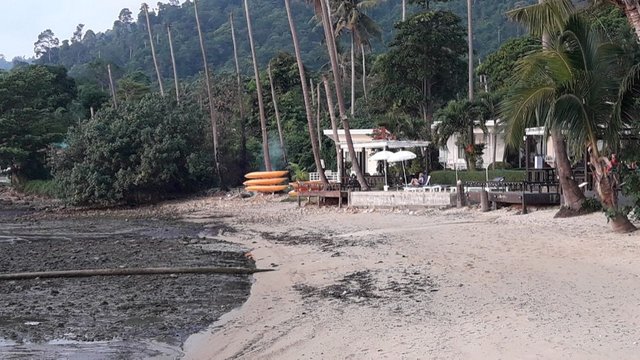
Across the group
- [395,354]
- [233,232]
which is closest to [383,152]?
[233,232]

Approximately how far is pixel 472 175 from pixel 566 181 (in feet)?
45.4

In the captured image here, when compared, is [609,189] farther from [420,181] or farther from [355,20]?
[355,20]

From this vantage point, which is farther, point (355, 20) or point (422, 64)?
point (355, 20)

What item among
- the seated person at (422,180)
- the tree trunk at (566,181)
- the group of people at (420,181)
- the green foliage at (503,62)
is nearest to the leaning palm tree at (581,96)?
the tree trunk at (566,181)

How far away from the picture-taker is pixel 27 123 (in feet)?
175

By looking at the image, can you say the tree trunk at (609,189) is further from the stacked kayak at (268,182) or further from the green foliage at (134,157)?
the green foliage at (134,157)

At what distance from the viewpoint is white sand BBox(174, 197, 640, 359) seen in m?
7.73

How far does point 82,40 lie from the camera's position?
154125 millimetres

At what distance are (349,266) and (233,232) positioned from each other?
11.8 m

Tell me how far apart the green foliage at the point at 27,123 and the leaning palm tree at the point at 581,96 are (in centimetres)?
4351

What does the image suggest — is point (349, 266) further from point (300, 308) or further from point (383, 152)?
point (383, 152)

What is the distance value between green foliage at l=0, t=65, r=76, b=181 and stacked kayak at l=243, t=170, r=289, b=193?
62.9ft

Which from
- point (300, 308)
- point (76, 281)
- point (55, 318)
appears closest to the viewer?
point (300, 308)

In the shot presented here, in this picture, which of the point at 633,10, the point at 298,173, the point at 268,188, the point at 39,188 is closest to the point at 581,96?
the point at 633,10
